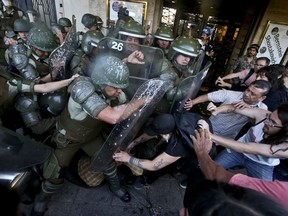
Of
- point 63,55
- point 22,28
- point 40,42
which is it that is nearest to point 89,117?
point 63,55

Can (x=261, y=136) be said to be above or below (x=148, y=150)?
above

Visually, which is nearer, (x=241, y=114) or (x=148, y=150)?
(x=241, y=114)

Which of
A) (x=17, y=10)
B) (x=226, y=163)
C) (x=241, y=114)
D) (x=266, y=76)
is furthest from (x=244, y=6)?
(x=17, y=10)

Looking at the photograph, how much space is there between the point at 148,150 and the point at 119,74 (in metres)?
1.18

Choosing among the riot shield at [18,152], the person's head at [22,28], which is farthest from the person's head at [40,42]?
the person's head at [22,28]

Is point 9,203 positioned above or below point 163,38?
above

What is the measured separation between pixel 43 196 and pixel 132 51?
2001 mm

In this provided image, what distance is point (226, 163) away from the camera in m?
2.41

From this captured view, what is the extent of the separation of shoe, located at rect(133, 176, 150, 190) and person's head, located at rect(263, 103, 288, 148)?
164 centimetres

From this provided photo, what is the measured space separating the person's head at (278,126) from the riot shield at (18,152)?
6.82 feet

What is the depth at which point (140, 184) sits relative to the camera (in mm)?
2701

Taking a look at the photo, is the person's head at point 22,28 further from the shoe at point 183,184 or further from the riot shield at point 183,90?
the shoe at point 183,184

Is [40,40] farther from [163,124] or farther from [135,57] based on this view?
[163,124]

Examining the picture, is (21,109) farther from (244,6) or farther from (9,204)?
(244,6)
